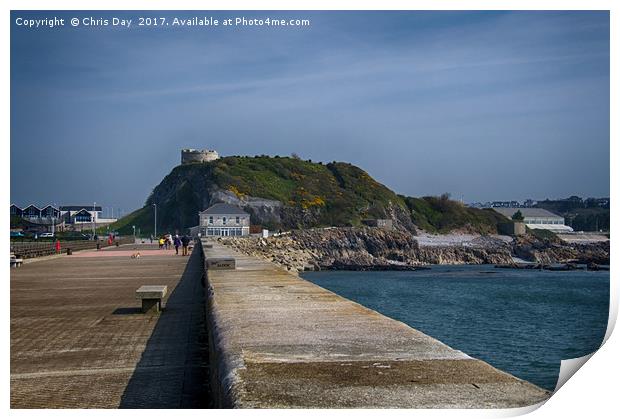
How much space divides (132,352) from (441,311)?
27981mm

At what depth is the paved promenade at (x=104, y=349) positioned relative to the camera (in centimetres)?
734

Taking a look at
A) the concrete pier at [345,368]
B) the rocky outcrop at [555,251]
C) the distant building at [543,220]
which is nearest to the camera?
the concrete pier at [345,368]

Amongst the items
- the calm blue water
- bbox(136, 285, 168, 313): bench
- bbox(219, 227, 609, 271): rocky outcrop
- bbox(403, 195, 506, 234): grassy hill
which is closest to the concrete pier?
bbox(136, 285, 168, 313): bench

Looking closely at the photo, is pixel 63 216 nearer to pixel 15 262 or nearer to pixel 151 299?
pixel 15 262

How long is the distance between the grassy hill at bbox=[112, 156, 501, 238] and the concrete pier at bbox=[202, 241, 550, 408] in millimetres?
101131

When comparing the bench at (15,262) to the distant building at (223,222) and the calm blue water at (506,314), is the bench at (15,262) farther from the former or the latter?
the distant building at (223,222)

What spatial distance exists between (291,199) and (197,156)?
79.4 feet

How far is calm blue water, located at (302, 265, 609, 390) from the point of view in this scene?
22.0m

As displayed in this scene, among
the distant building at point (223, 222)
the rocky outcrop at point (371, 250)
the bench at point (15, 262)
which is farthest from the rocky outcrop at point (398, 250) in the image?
the bench at point (15, 262)

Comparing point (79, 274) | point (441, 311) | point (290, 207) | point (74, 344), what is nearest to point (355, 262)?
point (290, 207)

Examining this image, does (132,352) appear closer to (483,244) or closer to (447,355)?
(447,355)

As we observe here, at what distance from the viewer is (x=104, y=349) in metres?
9.84

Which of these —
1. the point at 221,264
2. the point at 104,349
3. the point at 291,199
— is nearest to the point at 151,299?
the point at 104,349

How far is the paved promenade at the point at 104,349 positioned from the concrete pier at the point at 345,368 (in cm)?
95
